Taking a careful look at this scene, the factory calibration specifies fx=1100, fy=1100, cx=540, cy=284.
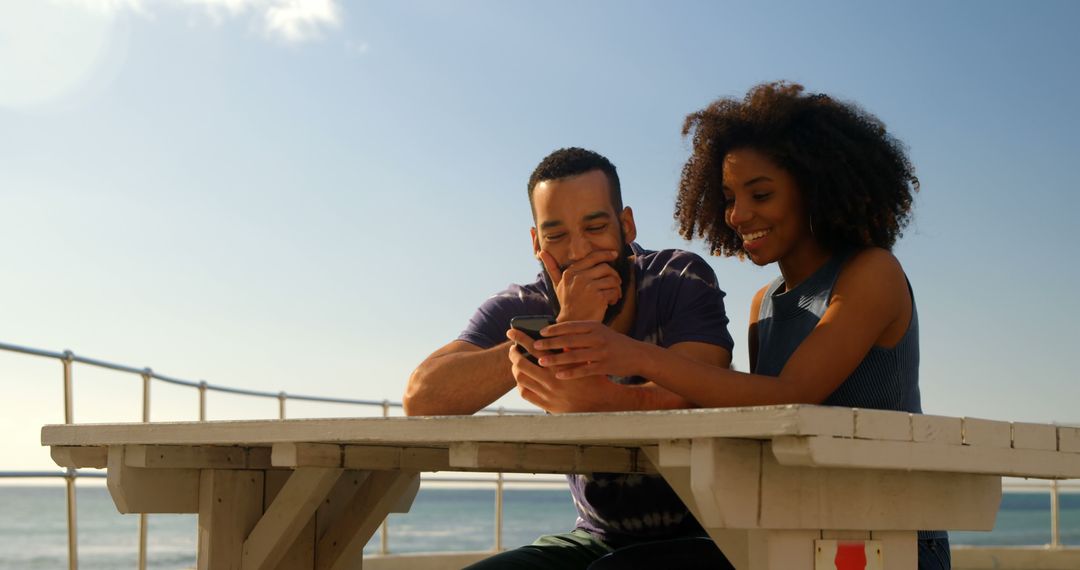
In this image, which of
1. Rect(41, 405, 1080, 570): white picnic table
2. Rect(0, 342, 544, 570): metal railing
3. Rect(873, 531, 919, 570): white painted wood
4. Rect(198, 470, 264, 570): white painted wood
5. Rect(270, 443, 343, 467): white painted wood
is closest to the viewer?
Rect(41, 405, 1080, 570): white picnic table

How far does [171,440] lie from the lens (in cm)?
244

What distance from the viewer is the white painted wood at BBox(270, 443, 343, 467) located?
90.2 inches

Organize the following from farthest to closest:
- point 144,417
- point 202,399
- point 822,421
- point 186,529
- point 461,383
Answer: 1. point 186,529
2. point 202,399
3. point 144,417
4. point 461,383
5. point 822,421

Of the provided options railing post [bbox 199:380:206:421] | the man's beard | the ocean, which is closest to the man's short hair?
the man's beard

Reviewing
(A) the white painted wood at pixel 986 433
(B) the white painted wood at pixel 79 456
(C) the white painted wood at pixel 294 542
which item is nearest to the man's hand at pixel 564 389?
(A) the white painted wood at pixel 986 433

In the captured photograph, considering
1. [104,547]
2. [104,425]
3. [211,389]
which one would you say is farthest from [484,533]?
[104,425]

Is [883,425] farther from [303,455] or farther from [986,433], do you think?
[303,455]

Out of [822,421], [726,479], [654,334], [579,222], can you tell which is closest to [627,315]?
[654,334]

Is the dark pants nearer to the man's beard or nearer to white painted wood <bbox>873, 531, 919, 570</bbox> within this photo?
white painted wood <bbox>873, 531, 919, 570</bbox>

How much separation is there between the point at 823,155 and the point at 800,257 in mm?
236

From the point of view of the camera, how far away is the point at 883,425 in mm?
1565

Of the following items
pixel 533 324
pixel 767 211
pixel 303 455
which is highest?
pixel 767 211

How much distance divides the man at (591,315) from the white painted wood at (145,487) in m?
0.67

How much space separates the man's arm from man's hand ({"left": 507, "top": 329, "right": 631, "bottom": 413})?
285mm
